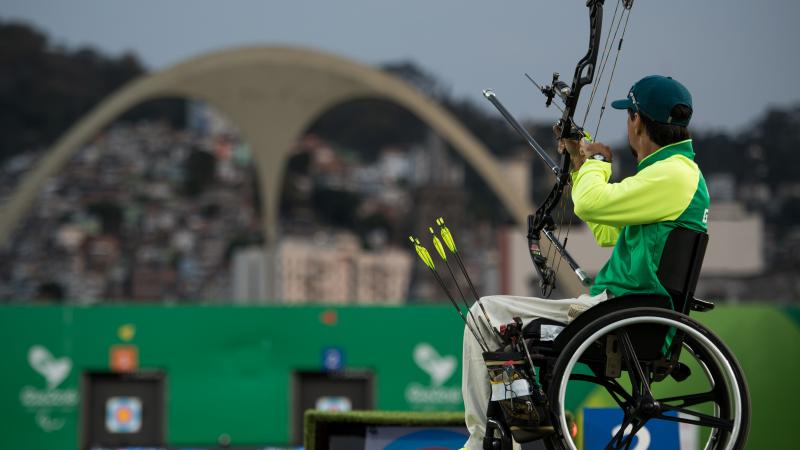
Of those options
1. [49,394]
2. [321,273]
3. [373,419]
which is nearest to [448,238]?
[373,419]

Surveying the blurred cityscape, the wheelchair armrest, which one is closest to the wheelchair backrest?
the wheelchair armrest

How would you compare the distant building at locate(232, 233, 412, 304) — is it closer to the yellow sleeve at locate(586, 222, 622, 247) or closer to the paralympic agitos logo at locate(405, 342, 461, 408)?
the paralympic agitos logo at locate(405, 342, 461, 408)

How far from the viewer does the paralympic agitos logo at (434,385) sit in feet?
32.1

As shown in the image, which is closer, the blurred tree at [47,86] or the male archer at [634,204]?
the male archer at [634,204]

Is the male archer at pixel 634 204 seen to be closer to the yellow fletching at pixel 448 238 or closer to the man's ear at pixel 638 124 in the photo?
the man's ear at pixel 638 124

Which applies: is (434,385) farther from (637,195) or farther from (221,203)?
(221,203)

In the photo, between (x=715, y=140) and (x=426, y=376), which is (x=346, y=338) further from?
(x=715, y=140)

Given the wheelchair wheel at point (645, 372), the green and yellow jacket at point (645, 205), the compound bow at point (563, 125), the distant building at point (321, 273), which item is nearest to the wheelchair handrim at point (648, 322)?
the wheelchair wheel at point (645, 372)

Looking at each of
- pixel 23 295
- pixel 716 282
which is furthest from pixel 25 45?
pixel 716 282

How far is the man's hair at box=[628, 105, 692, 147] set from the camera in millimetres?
4145

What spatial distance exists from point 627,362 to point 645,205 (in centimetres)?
50

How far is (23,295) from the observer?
46.1 m

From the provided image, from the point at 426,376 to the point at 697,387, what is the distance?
2.44 m

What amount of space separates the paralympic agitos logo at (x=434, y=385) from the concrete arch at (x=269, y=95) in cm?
2245
